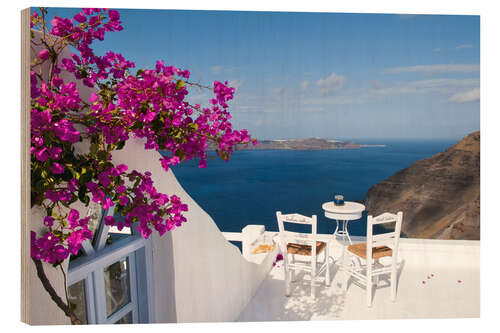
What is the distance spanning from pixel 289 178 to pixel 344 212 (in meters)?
0.47

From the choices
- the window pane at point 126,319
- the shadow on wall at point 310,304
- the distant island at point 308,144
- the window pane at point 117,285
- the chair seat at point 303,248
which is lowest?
the shadow on wall at point 310,304

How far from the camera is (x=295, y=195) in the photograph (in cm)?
261

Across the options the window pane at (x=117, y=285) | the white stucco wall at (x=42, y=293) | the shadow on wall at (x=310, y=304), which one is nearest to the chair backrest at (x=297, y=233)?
the shadow on wall at (x=310, y=304)

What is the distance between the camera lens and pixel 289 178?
2.57m

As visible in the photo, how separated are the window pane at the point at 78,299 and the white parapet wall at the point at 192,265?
0.43m

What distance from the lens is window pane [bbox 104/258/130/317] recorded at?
178cm

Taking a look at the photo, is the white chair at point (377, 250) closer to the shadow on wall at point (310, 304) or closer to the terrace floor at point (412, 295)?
the terrace floor at point (412, 295)

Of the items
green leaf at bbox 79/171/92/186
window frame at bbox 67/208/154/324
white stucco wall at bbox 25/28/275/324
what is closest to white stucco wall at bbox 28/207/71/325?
white stucco wall at bbox 25/28/275/324

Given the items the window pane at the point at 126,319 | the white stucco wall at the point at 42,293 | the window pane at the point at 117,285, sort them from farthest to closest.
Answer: the window pane at the point at 126,319 → the window pane at the point at 117,285 → the white stucco wall at the point at 42,293

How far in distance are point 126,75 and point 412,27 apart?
6.55 ft

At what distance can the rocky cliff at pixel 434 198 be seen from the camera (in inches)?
99.7

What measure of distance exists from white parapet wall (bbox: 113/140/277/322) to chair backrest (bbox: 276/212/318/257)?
18 centimetres

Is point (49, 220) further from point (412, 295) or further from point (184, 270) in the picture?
point (412, 295)
